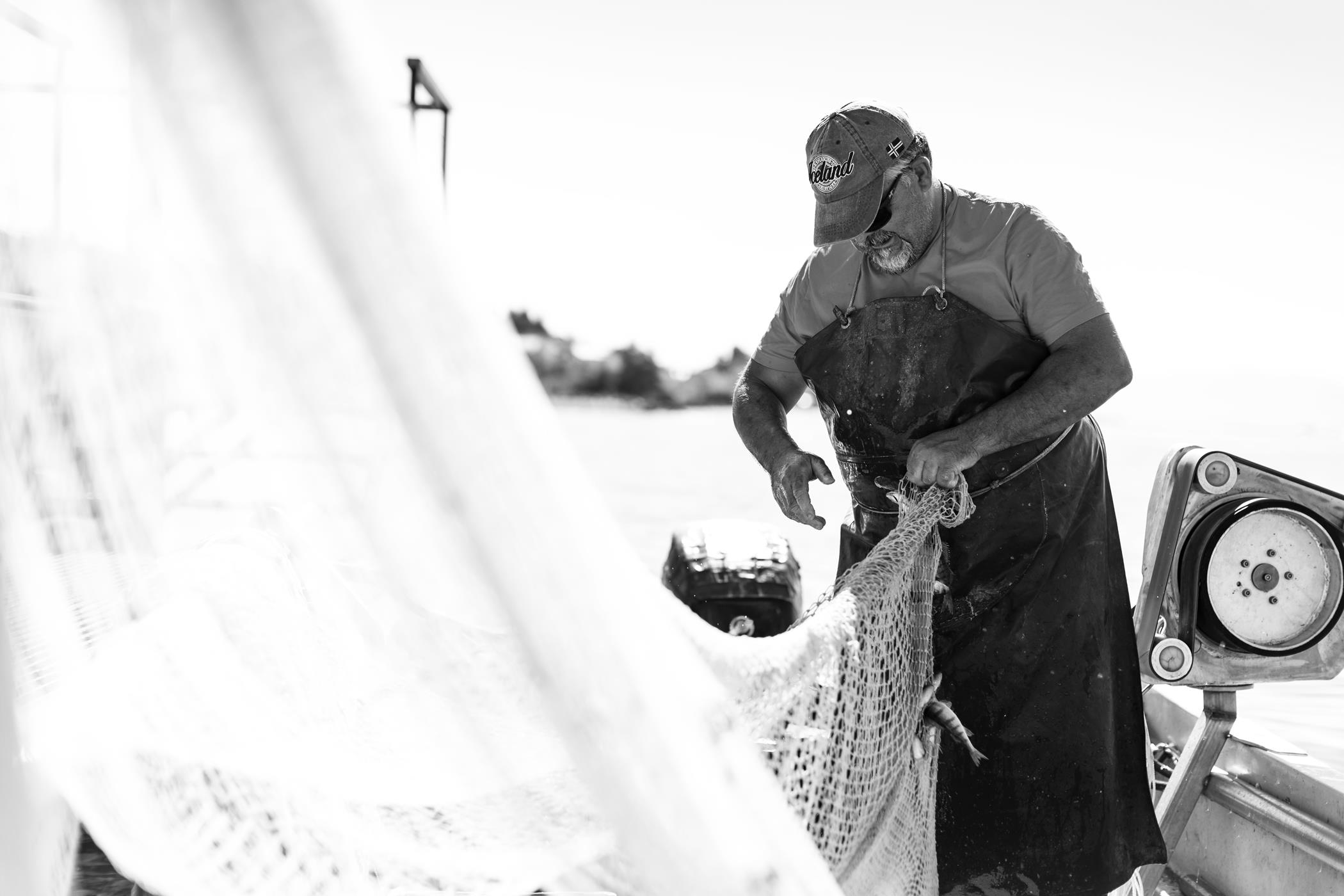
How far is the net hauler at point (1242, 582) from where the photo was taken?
2092 mm

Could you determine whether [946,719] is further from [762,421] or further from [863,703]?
[762,421]

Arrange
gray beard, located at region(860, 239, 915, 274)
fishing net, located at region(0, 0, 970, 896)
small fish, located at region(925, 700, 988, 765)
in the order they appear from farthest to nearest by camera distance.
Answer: gray beard, located at region(860, 239, 915, 274) < small fish, located at region(925, 700, 988, 765) < fishing net, located at region(0, 0, 970, 896)

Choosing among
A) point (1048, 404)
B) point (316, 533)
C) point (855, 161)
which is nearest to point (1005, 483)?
point (1048, 404)

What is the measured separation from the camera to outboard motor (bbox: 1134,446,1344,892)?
2.09m

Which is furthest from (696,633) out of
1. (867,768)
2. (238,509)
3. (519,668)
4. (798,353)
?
(798,353)

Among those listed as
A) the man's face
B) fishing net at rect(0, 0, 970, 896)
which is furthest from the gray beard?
fishing net at rect(0, 0, 970, 896)

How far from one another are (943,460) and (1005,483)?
0.26 metres

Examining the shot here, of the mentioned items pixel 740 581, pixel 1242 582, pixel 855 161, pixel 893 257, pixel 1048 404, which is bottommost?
pixel 740 581

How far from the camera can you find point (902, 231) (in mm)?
1977

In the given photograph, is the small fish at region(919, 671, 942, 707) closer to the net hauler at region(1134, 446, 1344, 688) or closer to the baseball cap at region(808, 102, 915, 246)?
the net hauler at region(1134, 446, 1344, 688)

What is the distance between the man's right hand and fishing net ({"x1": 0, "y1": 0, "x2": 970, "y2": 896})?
0.96 meters

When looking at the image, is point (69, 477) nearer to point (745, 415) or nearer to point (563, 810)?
point (563, 810)

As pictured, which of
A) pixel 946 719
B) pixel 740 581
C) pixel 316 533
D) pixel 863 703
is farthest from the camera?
pixel 740 581

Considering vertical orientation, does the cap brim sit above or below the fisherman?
above
